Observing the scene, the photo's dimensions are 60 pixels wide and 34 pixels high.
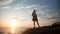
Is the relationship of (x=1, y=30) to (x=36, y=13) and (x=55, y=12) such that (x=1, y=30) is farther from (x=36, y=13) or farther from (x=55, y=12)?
(x=55, y=12)

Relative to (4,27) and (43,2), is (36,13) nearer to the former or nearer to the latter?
(43,2)

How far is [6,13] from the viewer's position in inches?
151

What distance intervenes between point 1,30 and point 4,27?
0.08 meters


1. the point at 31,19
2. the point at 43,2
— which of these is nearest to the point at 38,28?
the point at 31,19

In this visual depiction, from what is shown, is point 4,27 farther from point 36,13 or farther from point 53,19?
point 53,19

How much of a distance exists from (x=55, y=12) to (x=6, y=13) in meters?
0.82

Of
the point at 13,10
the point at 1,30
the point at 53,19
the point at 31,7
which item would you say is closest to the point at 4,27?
the point at 1,30

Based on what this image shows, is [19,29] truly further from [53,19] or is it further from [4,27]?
[53,19]

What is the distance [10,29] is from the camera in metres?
3.81

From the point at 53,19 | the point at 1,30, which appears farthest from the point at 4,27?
the point at 53,19

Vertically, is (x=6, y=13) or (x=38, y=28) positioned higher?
(x=6, y=13)

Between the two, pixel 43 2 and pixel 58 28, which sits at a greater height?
pixel 43 2

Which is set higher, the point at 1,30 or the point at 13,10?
the point at 13,10

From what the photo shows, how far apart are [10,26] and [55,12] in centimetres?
79
